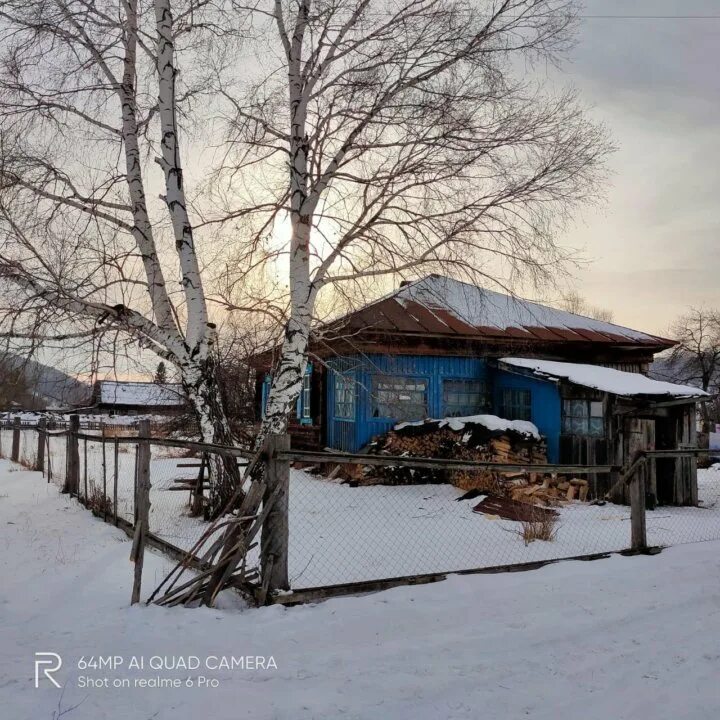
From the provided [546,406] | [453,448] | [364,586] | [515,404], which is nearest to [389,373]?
[453,448]

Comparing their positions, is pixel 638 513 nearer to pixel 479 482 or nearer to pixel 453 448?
pixel 479 482

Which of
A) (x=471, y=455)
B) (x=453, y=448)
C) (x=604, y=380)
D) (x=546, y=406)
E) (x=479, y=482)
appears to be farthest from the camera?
(x=546, y=406)

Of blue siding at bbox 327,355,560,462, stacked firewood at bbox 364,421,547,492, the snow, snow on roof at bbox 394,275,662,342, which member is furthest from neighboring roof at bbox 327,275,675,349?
stacked firewood at bbox 364,421,547,492

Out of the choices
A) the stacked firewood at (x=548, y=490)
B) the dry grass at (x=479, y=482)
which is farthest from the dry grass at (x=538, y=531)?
the dry grass at (x=479, y=482)

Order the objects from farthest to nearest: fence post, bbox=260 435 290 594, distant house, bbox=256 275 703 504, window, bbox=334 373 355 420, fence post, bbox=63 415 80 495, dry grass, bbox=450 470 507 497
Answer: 1. window, bbox=334 373 355 420
2. distant house, bbox=256 275 703 504
3. dry grass, bbox=450 470 507 497
4. fence post, bbox=63 415 80 495
5. fence post, bbox=260 435 290 594

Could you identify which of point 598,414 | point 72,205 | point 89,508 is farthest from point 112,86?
point 598,414

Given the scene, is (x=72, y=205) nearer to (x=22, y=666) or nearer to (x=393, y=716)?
(x=22, y=666)

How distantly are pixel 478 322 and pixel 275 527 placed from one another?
1190cm

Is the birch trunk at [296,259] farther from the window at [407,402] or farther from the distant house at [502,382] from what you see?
the window at [407,402]

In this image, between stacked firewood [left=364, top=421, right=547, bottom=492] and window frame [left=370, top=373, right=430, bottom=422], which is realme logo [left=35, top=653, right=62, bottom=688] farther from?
window frame [left=370, top=373, right=430, bottom=422]

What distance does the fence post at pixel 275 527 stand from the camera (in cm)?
511

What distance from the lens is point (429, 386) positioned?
51.2 feet

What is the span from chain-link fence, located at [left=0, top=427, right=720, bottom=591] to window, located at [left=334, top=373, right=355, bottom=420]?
1.45m

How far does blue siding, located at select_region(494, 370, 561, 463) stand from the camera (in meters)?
13.9
